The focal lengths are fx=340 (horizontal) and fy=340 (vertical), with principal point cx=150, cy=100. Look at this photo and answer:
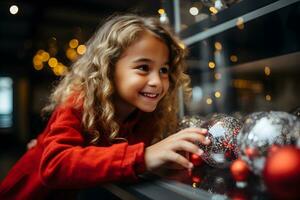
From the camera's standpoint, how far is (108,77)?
96 cm

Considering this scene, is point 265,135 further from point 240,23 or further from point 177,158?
point 240,23

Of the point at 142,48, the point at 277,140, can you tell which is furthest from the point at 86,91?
the point at 277,140

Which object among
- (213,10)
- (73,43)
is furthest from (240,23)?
(73,43)

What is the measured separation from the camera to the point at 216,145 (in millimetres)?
753

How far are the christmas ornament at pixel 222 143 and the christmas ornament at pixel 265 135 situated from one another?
0.16 m

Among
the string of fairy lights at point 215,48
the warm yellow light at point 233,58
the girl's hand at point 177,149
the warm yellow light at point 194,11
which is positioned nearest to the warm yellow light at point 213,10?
the string of fairy lights at point 215,48

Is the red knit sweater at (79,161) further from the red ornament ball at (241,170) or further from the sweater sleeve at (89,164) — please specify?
the red ornament ball at (241,170)

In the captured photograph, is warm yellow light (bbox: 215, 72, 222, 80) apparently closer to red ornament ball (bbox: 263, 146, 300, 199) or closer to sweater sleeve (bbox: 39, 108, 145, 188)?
sweater sleeve (bbox: 39, 108, 145, 188)

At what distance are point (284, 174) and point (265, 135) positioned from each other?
0.52 ft

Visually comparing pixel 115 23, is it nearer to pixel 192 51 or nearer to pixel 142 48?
pixel 142 48

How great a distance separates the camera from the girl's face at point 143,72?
3.00ft

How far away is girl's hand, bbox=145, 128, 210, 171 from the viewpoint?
2.06ft

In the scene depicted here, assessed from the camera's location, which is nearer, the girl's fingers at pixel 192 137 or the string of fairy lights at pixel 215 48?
the girl's fingers at pixel 192 137

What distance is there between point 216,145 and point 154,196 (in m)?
0.21
